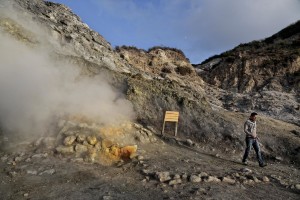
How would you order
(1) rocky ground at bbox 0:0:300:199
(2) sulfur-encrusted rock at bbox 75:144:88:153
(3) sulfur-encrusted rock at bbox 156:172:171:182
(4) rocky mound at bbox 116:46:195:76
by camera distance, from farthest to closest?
(4) rocky mound at bbox 116:46:195:76, (2) sulfur-encrusted rock at bbox 75:144:88:153, (3) sulfur-encrusted rock at bbox 156:172:171:182, (1) rocky ground at bbox 0:0:300:199

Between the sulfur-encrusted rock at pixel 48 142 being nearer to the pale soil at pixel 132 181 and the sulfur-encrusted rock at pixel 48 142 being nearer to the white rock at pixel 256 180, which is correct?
the pale soil at pixel 132 181

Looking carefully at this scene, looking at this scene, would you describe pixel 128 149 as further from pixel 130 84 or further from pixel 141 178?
pixel 130 84

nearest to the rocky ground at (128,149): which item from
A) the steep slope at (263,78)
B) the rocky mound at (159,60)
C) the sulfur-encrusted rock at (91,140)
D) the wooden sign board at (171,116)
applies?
the sulfur-encrusted rock at (91,140)

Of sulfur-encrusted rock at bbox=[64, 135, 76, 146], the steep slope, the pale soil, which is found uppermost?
the steep slope

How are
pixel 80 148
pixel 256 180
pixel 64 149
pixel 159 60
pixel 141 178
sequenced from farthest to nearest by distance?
pixel 159 60 < pixel 80 148 < pixel 64 149 < pixel 256 180 < pixel 141 178

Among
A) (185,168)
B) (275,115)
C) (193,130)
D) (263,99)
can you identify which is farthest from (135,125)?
(263,99)

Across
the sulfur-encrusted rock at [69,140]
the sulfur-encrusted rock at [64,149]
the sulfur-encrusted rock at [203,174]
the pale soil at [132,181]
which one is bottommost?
the pale soil at [132,181]

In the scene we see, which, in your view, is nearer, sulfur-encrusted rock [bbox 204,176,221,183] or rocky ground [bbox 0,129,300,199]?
rocky ground [bbox 0,129,300,199]

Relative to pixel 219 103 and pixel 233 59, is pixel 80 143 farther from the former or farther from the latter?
pixel 233 59

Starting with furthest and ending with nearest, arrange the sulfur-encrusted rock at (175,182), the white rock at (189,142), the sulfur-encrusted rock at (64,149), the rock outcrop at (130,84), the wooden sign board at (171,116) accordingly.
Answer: the rock outcrop at (130,84), the wooden sign board at (171,116), the white rock at (189,142), the sulfur-encrusted rock at (64,149), the sulfur-encrusted rock at (175,182)

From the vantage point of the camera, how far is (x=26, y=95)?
13.9 m

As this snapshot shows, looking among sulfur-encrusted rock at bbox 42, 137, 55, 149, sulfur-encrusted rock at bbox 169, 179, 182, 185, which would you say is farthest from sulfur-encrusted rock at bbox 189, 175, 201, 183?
sulfur-encrusted rock at bbox 42, 137, 55, 149

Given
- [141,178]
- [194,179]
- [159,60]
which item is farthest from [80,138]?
[159,60]

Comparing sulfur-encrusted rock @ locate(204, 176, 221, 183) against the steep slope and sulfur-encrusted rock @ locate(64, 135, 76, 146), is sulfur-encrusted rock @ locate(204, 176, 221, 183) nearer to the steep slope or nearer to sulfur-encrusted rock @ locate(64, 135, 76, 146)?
sulfur-encrusted rock @ locate(64, 135, 76, 146)
